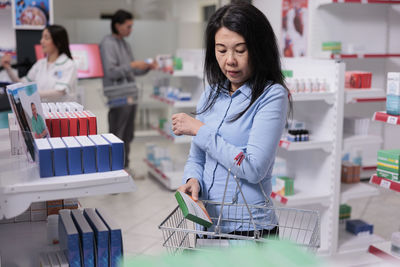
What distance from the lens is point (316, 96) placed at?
3.62m

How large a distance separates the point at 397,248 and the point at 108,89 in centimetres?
373

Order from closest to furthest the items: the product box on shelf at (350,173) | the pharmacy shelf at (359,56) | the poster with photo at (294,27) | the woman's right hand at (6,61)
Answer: the product box on shelf at (350,173) < the woman's right hand at (6,61) < the pharmacy shelf at (359,56) < the poster with photo at (294,27)

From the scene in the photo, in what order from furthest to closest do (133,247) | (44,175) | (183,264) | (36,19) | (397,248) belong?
(36,19) → (133,247) → (397,248) → (44,175) → (183,264)

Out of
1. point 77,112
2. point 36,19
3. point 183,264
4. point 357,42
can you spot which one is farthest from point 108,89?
point 183,264

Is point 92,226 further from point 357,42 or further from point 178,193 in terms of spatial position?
point 357,42

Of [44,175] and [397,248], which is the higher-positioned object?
[44,175]

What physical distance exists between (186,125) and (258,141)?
0.28m

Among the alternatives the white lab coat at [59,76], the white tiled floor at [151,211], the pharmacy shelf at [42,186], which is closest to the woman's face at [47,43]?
the white lab coat at [59,76]

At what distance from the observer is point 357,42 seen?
5.98 m

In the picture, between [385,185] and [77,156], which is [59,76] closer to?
[385,185]

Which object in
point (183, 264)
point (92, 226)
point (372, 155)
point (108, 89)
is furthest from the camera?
point (372, 155)

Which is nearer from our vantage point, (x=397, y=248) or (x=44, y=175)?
(x=44, y=175)

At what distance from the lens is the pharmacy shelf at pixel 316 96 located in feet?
11.9

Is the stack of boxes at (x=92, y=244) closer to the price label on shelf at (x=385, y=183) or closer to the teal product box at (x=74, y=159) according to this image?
the teal product box at (x=74, y=159)
